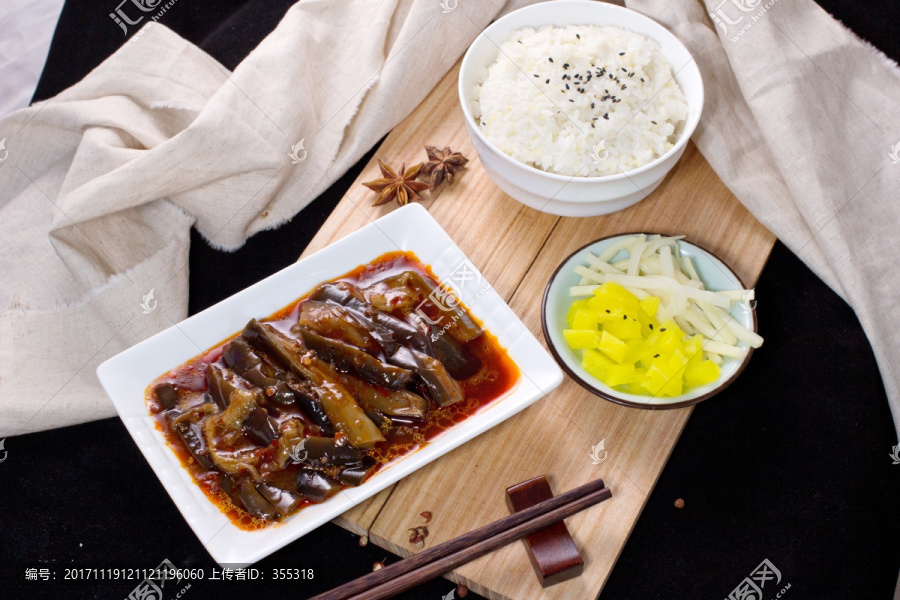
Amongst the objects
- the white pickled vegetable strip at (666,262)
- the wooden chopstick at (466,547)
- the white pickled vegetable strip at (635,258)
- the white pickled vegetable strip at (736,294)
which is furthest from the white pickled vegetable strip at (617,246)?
the wooden chopstick at (466,547)

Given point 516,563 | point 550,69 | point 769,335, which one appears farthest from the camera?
point 769,335

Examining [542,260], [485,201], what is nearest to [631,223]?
[542,260]

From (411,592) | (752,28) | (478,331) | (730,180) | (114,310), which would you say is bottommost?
(411,592)

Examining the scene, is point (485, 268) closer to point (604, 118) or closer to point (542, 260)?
point (542, 260)

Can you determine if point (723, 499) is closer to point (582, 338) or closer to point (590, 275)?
point (582, 338)

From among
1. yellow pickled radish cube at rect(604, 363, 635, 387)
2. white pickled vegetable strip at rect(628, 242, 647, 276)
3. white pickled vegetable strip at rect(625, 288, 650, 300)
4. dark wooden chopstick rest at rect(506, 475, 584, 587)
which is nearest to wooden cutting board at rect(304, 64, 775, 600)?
dark wooden chopstick rest at rect(506, 475, 584, 587)

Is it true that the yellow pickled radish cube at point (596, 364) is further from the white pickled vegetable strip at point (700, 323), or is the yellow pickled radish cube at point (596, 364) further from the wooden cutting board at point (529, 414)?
the white pickled vegetable strip at point (700, 323)

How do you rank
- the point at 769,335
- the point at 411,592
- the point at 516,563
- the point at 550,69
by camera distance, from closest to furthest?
the point at 516,563 < the point at 550,69 < the point at 411,592 < the point at 769,335
